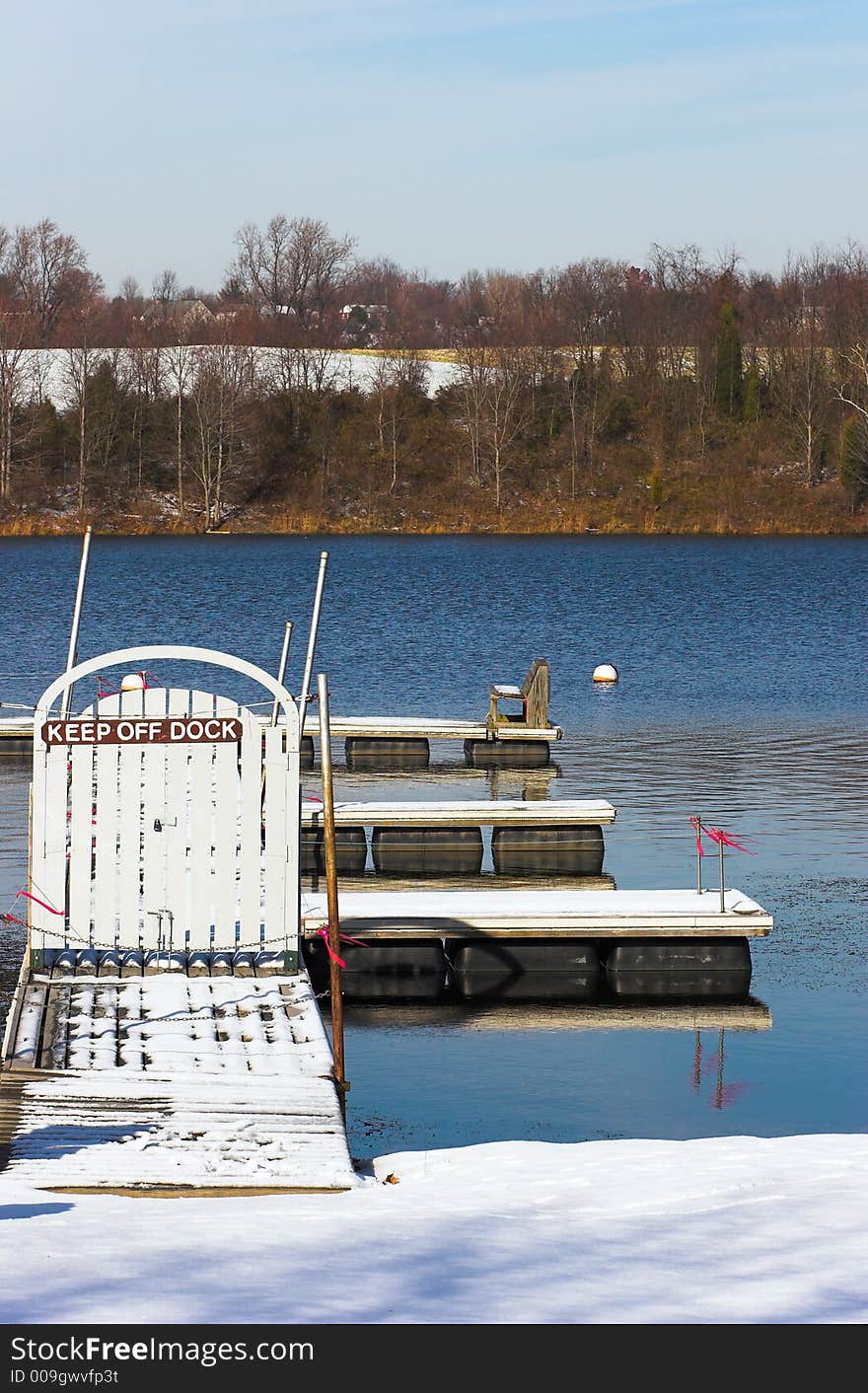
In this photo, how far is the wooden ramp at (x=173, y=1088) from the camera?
993 centimetres

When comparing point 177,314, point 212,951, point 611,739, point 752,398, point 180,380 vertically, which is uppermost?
point 177,314

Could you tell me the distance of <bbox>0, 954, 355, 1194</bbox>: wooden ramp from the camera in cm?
993

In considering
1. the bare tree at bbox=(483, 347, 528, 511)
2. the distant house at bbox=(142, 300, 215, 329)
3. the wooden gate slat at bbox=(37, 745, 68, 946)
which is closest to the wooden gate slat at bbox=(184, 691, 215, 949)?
the wooden gate slat at bbox=(37, 745, 68, 946)

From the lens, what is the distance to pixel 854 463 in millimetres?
104875

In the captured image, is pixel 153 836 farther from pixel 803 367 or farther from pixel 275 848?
pixel 803 367

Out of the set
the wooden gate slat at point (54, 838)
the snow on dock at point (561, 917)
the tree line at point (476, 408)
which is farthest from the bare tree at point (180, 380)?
the wooden gate slat at point (54, 838)

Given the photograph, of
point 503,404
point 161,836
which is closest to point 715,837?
point 161,836

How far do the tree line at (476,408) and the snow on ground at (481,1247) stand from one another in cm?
9768

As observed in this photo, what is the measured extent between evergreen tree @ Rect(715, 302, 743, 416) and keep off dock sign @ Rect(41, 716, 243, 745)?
10808cm

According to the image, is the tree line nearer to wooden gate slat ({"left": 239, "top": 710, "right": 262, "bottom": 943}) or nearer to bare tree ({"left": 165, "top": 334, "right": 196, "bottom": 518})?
bare tree ({"left": 165, "top": 334, "right": 196, "bottom": 518})

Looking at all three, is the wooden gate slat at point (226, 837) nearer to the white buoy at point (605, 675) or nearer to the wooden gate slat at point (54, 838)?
the wooden gate slat at point (54, 838)

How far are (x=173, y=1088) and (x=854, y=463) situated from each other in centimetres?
9816

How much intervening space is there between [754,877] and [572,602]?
41.4 meters

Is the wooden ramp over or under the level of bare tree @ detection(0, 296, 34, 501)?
under
